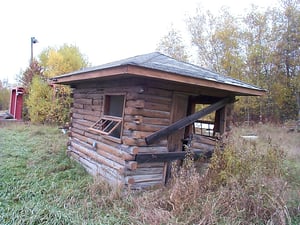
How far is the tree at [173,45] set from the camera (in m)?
16.2

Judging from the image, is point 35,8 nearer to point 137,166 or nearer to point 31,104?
point 31,104

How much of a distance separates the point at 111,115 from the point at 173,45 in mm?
12562

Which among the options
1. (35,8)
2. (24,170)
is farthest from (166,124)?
(35,8)

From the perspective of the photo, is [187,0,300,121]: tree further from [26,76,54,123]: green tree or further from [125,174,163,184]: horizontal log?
[125,174,163,184]: horizontal log

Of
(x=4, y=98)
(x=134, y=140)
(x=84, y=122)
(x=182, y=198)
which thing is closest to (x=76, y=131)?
(x=84, y=122)

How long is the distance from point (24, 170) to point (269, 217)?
14.2 ft

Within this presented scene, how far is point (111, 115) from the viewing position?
4898 mm

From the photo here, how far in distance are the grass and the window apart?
0.95 meters

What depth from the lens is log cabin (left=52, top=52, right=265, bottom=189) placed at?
12.6 ft

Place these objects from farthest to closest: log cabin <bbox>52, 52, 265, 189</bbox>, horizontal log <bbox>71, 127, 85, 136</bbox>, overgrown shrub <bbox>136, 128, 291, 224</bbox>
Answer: horizontal log <bbox>71, 127, 85, 136</bbox>, log cabin <bbox>52, 52, 265, 189</bbox>, overgrown shrub <bbox>136, 128, 291, 224</bbox>

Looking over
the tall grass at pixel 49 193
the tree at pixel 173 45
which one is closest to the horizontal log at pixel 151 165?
the tall grass at pixel 49 193

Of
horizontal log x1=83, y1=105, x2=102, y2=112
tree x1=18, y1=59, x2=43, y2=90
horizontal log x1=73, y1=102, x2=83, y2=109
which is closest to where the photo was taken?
horizontal log x1=83, y1=105, x2=102, y2=112

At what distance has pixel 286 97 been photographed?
44.4 ft

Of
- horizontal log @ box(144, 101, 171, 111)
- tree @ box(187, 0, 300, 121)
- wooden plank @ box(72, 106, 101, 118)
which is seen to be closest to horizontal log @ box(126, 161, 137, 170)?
horizontal log @ box(144, 101, 171, 111)
